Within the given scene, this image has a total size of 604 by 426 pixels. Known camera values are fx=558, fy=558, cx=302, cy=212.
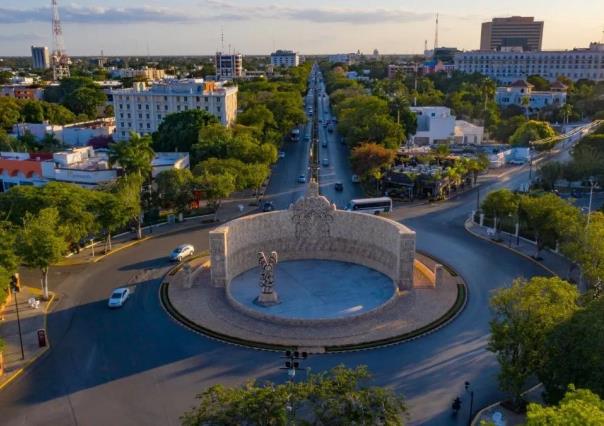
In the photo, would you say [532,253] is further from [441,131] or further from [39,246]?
[441,131]

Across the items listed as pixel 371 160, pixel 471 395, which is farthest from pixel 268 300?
pixel 371 160

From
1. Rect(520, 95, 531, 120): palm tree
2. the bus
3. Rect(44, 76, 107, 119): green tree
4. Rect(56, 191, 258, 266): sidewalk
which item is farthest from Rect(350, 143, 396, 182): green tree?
Rect(44, 76, 107, 119): green tree

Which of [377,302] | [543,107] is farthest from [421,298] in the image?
[543,107]

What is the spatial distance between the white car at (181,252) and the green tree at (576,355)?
3291 cm

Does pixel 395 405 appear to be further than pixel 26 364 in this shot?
No

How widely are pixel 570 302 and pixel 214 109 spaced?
92757 millimetres

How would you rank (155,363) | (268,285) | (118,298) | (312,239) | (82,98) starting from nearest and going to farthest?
(155,363)
(268,285)
(118,298)
(312,239)
(82,98)

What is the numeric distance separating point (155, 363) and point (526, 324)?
21.3 metres

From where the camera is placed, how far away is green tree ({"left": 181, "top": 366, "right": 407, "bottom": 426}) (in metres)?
Result: 20.7

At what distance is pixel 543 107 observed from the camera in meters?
141

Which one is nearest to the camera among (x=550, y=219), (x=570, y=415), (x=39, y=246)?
(x=570, y=415)

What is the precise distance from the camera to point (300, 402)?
21859 millimetres

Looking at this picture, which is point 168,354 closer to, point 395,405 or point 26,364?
point 26,364

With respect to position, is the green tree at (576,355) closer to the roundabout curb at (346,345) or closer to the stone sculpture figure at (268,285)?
the roundabout curb at (346,345)
